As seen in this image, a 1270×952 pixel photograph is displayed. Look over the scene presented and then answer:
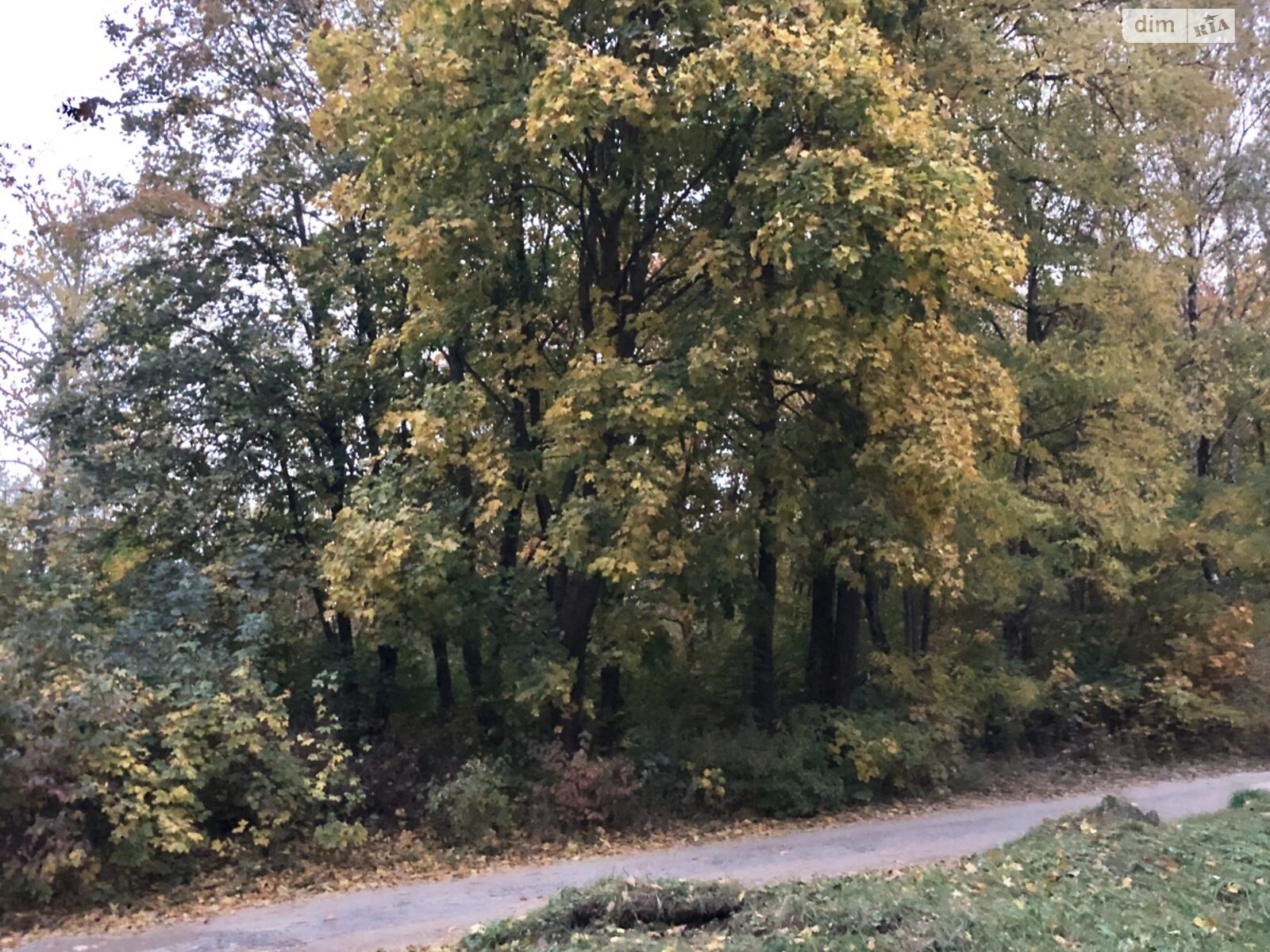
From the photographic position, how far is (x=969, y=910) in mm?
6371

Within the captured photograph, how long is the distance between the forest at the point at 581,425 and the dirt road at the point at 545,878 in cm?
94

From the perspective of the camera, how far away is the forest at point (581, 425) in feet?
31.1

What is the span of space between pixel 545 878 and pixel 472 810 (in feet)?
4.97

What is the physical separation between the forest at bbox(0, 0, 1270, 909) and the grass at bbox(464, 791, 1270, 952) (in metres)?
3.61

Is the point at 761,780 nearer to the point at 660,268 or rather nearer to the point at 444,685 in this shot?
the point at 444,685

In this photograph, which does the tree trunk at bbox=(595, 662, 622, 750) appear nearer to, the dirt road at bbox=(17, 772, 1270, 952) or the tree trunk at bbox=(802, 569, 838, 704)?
the dirt road at bbox=(17, 772, 1270, 952)

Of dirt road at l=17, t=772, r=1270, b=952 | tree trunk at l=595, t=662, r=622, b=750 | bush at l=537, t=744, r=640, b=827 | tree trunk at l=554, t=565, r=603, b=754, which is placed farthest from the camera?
tree trunk at l=595, t=662, r=622, b=750

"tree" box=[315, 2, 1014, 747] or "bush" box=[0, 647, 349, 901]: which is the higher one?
"tree" box=[315, 2, 1014, 747]

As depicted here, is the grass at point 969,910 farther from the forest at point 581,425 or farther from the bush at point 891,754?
the bush at point 891,754

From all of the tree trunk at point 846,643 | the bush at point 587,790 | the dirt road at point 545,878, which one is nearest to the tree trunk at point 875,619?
the tree trunk at point 846,643

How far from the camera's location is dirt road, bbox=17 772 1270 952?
766cm

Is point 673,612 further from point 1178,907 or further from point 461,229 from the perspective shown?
point 1178,907

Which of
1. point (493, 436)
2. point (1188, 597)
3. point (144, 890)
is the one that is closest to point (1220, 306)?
point (1188, 597)

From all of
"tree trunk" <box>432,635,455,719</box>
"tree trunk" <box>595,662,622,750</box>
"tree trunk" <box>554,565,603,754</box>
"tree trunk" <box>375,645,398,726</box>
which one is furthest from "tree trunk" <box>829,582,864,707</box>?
"tree trunk" <box>375,645,398,726</box>
